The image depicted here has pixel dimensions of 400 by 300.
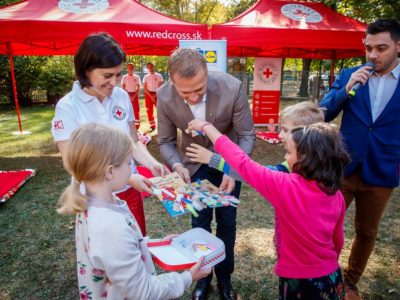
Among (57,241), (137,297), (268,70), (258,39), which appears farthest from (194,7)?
(137,297)

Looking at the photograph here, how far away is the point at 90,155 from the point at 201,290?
1.71 metres

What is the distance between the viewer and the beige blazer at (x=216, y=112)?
2.09 metres

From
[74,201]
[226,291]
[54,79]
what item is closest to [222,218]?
[226,291]

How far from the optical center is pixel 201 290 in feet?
7.98

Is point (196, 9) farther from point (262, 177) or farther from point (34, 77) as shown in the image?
point (262, 177)

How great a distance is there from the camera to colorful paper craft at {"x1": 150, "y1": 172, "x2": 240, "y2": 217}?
172cm

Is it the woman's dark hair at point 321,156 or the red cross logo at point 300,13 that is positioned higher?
the red cross logo at point 300,13

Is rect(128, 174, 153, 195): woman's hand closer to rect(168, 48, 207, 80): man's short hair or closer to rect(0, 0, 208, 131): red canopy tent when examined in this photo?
rect(168, 48, 207, 80): man's short hair

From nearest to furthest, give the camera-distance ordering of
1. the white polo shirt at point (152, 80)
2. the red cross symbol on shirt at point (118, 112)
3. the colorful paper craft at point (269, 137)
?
the red cross symbol on shirt at point (118, 112) → the colorful paper craft at point (269, 137) → the white polo shirt at point (152, 80)

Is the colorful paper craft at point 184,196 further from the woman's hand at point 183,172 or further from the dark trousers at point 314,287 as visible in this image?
the dark trousers at point 314,287


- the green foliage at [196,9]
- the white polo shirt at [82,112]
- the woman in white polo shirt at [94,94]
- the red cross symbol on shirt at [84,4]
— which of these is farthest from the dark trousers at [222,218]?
the green foliage at [196,9]

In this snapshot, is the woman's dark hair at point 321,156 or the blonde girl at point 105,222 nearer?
the blonde girl at point 105,222

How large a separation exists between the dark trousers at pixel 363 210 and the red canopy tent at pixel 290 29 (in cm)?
401

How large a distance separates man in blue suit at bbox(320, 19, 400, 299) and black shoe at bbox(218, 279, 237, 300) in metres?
1.11
